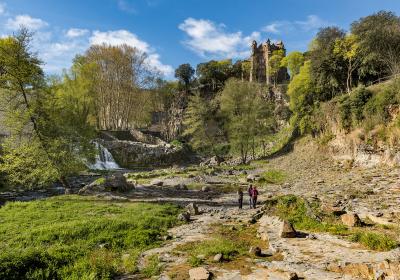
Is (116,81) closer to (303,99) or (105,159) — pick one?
(105,159)

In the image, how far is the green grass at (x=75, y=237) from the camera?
11.1 m

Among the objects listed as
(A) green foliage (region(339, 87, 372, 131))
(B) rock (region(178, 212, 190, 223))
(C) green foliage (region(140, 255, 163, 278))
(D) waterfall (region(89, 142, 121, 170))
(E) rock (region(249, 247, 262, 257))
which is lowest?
(C) green foliage (region(140, 255, 163, 278))

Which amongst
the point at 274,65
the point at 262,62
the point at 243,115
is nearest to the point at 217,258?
the point at 243,115

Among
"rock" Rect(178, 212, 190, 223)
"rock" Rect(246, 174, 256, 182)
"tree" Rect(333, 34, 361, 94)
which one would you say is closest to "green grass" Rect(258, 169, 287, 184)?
"rock" Rect(246, 174, 256, 182)

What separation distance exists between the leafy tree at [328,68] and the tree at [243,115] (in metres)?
10.3

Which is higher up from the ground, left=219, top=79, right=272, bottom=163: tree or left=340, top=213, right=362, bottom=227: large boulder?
left=219, top=79, right=272, bottom=163: tree

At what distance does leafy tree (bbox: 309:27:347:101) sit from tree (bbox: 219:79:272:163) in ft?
33.9

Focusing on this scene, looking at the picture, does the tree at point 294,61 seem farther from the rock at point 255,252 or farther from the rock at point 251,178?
the rock at point 255,252


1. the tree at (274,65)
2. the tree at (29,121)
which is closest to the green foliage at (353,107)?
the tree at (29,121)

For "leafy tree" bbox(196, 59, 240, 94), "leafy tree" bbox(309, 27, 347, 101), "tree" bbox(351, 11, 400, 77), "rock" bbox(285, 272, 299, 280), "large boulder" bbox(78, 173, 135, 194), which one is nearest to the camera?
"rock" bbox(285, 272, 299, 280)

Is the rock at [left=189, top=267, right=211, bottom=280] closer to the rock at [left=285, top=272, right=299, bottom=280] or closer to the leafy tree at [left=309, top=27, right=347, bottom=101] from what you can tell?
the rock at [left=285, top=272, right=299, bottom=280]

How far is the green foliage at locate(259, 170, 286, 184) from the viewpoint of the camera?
120ft

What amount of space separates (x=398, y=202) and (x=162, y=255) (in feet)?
44.1

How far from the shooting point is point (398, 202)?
61.8ft
